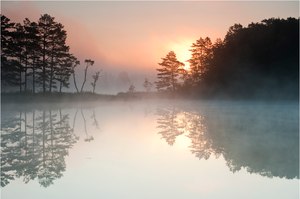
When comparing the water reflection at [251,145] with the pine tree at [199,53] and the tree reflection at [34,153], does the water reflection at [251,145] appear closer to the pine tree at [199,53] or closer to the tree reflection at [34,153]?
the tree reflection at [34,153]

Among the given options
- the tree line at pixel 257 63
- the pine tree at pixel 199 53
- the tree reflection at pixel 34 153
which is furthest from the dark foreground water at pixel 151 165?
the pine tree at pixel 199 53

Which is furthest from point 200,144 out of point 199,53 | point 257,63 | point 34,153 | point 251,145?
point 199,53

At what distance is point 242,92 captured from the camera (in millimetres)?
45375

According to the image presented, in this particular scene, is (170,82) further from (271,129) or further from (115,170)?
(115,170)

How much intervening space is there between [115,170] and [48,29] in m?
46.3

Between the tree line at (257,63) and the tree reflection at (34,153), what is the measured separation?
33377 mm

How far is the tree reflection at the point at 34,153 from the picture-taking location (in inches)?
318

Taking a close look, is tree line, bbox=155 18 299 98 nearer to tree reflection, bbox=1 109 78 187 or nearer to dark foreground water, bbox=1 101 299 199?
dark foreground water, bbox=1 101 299 199

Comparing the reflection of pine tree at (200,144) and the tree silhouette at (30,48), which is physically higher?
the tree silhouette at (30,48)

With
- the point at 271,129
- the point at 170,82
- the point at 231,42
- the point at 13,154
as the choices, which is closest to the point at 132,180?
the point at 13,154

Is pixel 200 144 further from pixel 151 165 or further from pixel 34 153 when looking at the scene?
pixel 34 153

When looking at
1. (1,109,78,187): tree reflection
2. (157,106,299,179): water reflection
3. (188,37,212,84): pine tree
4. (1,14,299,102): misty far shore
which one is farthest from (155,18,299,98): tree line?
(1,109,78,187): tree reflection

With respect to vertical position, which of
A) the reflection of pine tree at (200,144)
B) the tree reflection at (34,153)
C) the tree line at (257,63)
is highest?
the tree line at (257,63)

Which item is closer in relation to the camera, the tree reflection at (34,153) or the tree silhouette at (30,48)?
the tree reflection at (34,153)
